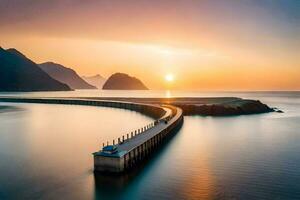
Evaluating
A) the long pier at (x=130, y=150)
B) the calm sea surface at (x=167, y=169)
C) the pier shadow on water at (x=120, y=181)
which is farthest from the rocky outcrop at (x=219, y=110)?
the pier shadow on water at (x=120, y=181)

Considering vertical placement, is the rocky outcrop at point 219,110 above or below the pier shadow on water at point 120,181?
above

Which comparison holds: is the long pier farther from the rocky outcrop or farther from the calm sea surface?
the rocky outcrop

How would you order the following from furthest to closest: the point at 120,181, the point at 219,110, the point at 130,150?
the point at 219,110 → the point at 130,150 → the point at 120,181

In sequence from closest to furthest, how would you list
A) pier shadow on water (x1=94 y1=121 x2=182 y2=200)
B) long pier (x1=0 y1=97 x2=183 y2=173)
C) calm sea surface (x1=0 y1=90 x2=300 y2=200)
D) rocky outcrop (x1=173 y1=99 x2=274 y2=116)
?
pier shadow on water (x1=94 y1=121 x2=182 y2=200)
calm sea surface (x1=0 y1=90 x2=300 y2=200)
long pier (x1=0 y1=97 x2=183 y2=173)
rocky outcrop (x1=173 y1=99 x2=274 y2=116)

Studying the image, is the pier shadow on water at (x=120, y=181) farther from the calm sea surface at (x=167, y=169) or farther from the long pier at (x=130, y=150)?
the long pier at (x=130, y=150)

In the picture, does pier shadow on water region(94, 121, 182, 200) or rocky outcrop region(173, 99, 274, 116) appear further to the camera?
rocky outcrop region(173, 99, 274, 116)

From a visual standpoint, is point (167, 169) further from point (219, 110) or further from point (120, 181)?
point (219, 110)

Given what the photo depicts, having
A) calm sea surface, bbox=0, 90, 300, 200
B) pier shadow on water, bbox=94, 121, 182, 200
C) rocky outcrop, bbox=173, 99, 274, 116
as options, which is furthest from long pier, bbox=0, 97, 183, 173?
rocky outcrop, bbox=173, 99, 274, 116

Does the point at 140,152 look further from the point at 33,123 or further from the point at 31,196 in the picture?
the point at 33,123

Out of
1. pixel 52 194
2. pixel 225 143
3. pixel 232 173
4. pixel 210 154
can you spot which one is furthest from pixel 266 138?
pixel 52 194

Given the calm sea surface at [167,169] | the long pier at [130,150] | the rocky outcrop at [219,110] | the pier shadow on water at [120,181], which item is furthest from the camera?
the rocky outcrop at [219,110]

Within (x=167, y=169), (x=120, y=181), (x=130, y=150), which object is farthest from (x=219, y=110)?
(x=120, y=181)
